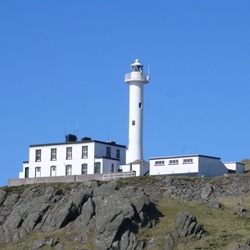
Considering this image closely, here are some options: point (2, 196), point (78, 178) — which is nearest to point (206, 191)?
point (78, 178)

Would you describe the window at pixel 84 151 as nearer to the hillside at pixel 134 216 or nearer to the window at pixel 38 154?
the window at pixel 38 154

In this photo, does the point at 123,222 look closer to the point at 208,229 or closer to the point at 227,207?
the point at 208,229

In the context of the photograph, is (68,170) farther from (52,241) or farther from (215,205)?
(52,241)

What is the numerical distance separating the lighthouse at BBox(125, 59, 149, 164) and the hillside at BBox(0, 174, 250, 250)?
837cm

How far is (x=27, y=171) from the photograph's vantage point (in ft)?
231

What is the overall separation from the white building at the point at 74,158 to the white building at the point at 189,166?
474 cm

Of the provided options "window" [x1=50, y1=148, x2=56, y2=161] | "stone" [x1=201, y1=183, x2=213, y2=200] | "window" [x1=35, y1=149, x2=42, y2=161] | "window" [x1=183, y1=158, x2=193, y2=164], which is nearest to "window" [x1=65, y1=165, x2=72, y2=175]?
"window" [x1=50, y1=148, x2=56, y2=161]

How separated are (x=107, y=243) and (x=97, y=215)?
264 cm

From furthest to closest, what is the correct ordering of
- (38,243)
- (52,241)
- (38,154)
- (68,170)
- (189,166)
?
1. (38,154)
2. (68,170)
3. (189,166)
4. (38,243)
5. (52,241)

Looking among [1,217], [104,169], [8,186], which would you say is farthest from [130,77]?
[1,217]

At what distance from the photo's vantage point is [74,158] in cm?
6694

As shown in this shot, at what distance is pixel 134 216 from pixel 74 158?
19410 mm

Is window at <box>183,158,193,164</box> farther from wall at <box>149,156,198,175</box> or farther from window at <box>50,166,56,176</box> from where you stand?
window at <box>50,166,56,176</box>

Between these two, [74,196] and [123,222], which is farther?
[74,196]
